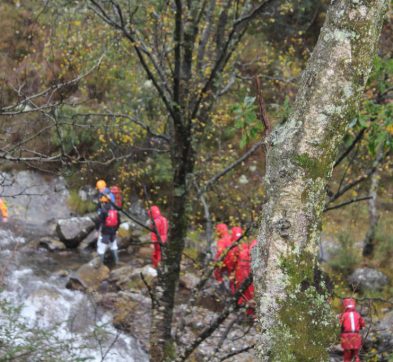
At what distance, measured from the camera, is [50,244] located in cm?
1227

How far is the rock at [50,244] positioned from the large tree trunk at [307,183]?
11514mm

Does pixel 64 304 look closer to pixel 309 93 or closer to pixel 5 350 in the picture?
pixel 5 350

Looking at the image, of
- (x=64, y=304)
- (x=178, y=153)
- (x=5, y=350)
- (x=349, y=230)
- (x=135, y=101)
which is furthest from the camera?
(x=349, y=230)

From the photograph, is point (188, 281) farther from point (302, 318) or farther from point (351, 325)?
point (302, 318)

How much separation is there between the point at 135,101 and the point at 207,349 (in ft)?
19.0

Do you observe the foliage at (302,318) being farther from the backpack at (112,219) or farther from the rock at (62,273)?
the rock at (62,273)

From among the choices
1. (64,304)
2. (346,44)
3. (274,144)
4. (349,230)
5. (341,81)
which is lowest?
(274,144)

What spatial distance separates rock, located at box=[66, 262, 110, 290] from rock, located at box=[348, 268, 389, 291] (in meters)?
5.65

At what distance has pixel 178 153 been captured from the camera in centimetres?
481

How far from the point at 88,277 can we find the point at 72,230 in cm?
241

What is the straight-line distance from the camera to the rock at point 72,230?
495 inches

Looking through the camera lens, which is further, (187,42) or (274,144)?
(187,42)

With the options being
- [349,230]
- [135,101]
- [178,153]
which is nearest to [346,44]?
[178,153]

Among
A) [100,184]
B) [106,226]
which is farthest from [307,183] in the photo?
[106,226]
